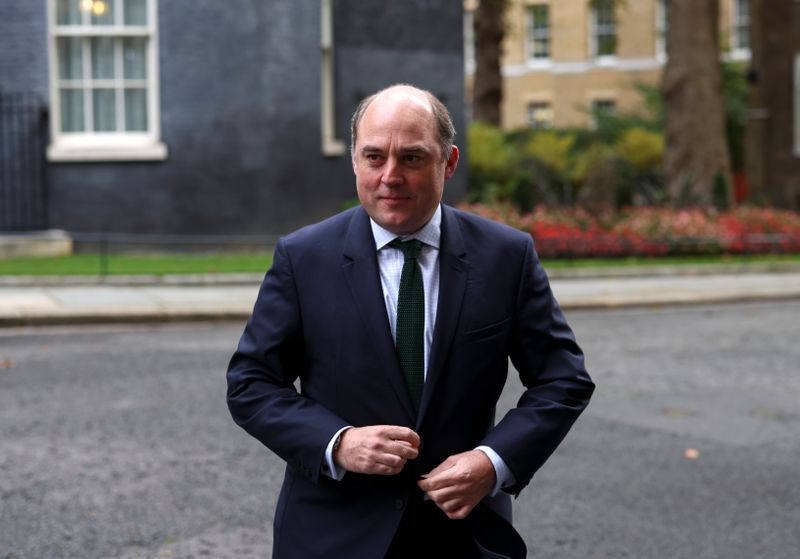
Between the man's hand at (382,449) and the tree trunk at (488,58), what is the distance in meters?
31.3

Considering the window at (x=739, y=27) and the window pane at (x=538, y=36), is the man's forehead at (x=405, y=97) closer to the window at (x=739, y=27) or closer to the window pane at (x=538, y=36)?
the window at (x=739, y=27)

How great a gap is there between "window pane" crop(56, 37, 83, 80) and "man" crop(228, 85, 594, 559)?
17.6 metres

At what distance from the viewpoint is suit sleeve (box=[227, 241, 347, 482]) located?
271 centimetres

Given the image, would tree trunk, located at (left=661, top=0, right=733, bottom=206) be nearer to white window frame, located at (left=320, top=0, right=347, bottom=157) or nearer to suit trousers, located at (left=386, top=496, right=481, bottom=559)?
white window frame, located at (left=320, top=0, right=347, bottom=157)

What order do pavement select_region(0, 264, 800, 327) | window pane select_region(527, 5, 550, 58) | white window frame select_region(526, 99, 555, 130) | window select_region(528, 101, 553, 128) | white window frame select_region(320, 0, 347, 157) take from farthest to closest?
1. window select_region(528, 101, 553, 128)
2. white window frame select_region(526, 99, 555, 130)
3. window pane select_region(527, 5, 550, 58)
4. white window frame select_region(320, 0, 347, 157)
5. pavement select_region(0, 264, 800, 327)

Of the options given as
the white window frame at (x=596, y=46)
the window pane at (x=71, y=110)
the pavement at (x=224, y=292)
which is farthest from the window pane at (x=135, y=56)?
the white window frame at (x=596, y=46)

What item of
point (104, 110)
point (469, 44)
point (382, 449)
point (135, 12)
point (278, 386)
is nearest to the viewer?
point (382, 449)

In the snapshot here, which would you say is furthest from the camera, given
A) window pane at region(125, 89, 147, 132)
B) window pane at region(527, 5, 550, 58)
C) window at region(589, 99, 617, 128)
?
window pane at region(527, 5, 550, 58)

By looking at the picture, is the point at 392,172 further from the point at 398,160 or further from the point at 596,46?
the point at 596,46

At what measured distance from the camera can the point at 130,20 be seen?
19562mm

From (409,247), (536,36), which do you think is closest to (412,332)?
(409,247)

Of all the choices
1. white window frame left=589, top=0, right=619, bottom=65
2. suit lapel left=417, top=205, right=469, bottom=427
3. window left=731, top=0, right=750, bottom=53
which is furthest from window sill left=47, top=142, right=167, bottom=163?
white window frame left=589, top=0, right=619, bottom=65

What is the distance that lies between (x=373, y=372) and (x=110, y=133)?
17808mm

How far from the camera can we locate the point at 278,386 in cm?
280
